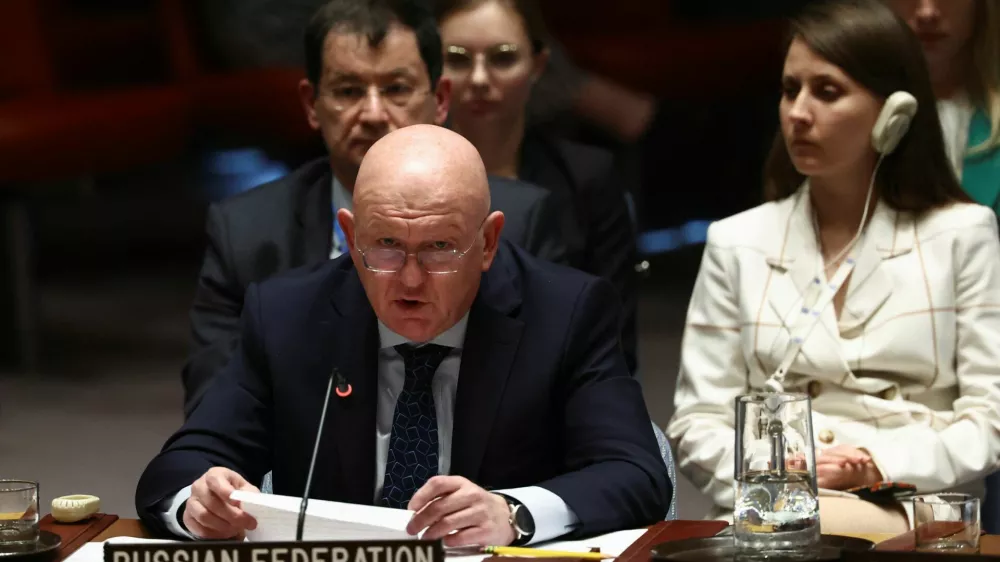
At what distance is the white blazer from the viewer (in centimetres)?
339

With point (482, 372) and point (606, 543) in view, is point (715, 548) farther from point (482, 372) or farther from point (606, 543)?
point (482, 372)

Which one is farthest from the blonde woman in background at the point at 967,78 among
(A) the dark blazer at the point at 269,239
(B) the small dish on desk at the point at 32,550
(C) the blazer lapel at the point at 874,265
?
(B) the small dish on desk at the point at 32,550

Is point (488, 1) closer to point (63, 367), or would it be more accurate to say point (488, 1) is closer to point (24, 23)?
point (63, 367)

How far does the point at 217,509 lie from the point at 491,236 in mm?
697

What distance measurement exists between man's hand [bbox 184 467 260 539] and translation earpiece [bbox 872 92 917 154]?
1.60 metres

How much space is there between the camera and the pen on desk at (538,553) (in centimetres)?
247

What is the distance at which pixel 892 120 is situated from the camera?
3486 millimetres

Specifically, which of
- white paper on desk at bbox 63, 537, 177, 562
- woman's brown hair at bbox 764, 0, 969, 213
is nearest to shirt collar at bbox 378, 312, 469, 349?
white paper on desk at bbox 63, 537, 177, 562

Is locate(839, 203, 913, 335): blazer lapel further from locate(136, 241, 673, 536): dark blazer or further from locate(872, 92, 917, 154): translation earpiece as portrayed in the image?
locate(136, 241, 673, 536): dark blazer

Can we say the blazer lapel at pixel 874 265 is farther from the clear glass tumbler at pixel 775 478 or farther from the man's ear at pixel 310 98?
the man's ear at pixel 310 98

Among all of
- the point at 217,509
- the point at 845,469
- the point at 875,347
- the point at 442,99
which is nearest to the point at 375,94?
the point at 442,99

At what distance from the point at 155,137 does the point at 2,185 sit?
6.11 ft

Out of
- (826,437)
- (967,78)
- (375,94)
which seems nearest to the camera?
(826,437)

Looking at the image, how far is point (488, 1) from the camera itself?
4.56 m
